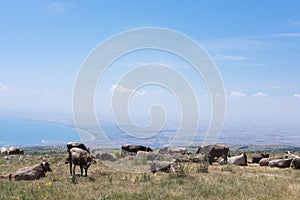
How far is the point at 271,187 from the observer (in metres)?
14.5

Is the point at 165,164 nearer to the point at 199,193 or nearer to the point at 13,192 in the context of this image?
the point at 199,193

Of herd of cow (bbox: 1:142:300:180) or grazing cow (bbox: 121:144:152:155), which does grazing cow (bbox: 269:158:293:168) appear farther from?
grazing cow (bbox: 121:144:152:155)

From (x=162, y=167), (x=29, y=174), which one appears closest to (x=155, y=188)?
(x=162, y=167)

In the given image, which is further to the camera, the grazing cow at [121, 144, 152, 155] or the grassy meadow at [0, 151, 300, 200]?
the grazing cow at [121, 144, 152, 155]

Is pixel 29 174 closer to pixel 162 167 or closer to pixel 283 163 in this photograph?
pixel 162 167

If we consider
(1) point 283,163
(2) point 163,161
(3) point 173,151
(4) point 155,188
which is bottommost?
(1) point 283,163

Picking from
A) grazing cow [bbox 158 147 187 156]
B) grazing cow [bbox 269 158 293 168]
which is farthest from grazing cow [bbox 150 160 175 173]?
grazing cow [bbox 158 147 187 156]

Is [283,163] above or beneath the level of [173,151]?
beneath

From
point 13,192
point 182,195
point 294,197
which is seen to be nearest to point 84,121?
point 13,192

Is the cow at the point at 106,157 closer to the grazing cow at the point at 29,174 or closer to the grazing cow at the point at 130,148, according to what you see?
the grazing cow at the point at 130,148

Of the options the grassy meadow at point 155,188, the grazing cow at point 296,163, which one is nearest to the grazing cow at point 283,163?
the grazing cow at point 296,163

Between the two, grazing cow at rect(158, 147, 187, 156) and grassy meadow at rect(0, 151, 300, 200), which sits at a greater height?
grazing cow at rect(158, 147, 187, 156)

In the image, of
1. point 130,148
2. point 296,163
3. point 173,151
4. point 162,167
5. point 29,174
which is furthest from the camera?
point 130,148

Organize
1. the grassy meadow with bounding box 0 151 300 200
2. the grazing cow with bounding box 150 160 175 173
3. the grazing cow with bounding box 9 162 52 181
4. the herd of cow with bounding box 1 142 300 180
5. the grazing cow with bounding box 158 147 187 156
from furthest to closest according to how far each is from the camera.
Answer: the grazing cow with bounding box 158 147 187 156, the grazing cow with bounding box 150 160 175 173, the herd of cow with bounding box 1 142 300 180, the grazing cow with bounding box 9 162 52 181, the grassy meadow with bounding box 0 151 300 200
